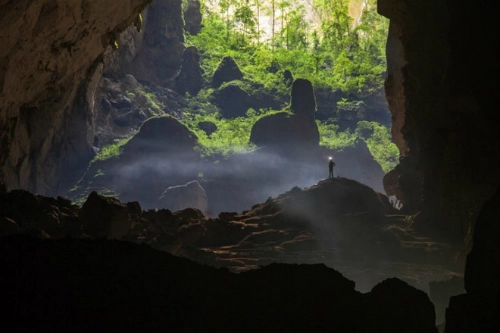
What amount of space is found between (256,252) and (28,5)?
916 centimetres

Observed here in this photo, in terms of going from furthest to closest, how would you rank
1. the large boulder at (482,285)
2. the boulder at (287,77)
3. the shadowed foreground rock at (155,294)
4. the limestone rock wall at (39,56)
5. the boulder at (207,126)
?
the boulder at (287,77), the boulder at (207,126), the limestone rock wall at (39,56), the large boulder at (482,285), the shadowed foreground rock at (155,294)

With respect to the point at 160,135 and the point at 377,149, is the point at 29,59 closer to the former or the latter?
the point at 160,135

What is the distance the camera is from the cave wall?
13281mm

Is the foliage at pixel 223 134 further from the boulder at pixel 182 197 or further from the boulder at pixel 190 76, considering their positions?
the boulder at pixel 182 197

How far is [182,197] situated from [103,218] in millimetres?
28679

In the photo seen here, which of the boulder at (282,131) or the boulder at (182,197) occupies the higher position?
the boulder at (282,131)

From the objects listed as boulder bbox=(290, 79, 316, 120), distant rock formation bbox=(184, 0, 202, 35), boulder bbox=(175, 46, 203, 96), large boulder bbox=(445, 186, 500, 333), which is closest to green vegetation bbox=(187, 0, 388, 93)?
distant rock formation bbox=(184, 0, 202, 35)

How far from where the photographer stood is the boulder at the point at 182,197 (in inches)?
1705

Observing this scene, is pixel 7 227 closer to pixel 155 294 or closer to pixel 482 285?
pixel 155 294

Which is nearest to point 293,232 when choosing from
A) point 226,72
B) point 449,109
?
point 449,109

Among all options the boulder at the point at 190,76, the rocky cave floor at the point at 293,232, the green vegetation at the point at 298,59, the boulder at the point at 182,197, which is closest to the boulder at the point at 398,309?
the rocky cave floor at the point at 293,232

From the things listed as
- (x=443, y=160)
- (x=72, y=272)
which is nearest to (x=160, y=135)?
(x=443, y=160)

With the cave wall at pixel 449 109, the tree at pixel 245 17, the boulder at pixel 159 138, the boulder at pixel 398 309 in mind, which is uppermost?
the tree at pixel 245 17

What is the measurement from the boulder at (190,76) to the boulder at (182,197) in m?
23.1
